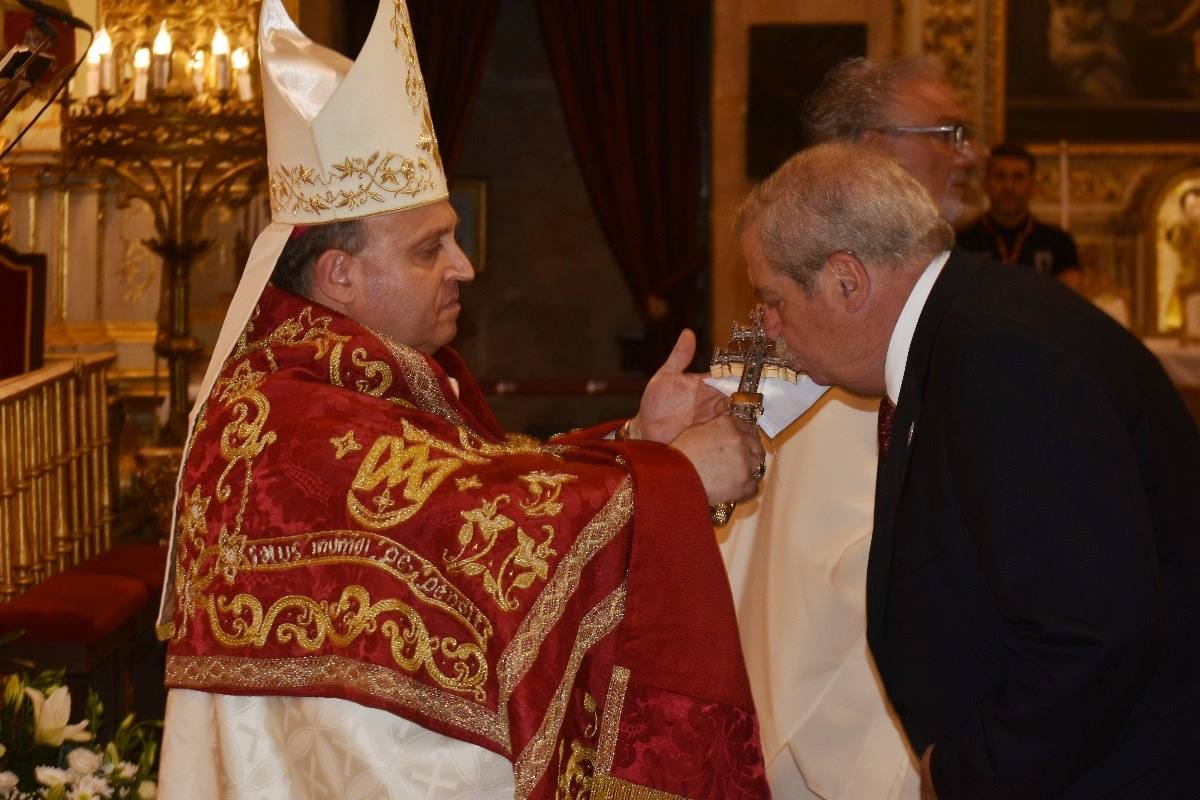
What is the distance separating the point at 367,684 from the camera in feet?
7.19

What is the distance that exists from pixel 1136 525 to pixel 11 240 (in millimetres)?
7111

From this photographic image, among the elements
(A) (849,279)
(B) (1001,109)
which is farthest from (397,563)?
(B) (1001,109)

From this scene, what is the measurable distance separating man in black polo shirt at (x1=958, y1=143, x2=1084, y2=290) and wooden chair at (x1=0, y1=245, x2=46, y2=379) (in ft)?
13.3

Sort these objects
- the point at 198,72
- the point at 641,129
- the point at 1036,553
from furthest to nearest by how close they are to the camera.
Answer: the point at 641,129 → the point at 198,72 → the point at 1036,553

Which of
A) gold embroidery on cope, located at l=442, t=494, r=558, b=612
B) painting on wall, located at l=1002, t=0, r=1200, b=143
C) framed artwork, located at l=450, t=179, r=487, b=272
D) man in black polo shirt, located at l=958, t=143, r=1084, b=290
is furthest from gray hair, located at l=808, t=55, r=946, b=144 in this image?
framed artwork, located at l=450, t=179, r=487, b=272

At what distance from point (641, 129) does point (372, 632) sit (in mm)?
7586

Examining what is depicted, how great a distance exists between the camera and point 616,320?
394 inches

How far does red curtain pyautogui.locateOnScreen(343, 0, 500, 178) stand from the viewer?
930 centimetres

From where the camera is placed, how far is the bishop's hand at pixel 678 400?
8.73ft

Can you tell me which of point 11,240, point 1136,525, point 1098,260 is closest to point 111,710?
point 1136,525

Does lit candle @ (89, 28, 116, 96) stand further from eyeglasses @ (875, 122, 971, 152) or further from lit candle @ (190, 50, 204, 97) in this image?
eyeglasses @ (875, 122, 971, 152)

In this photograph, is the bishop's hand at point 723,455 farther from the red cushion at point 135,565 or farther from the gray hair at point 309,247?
the red cushion at point 135,565

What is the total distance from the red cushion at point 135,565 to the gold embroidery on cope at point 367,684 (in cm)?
263

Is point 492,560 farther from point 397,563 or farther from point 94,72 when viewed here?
point 94,72
